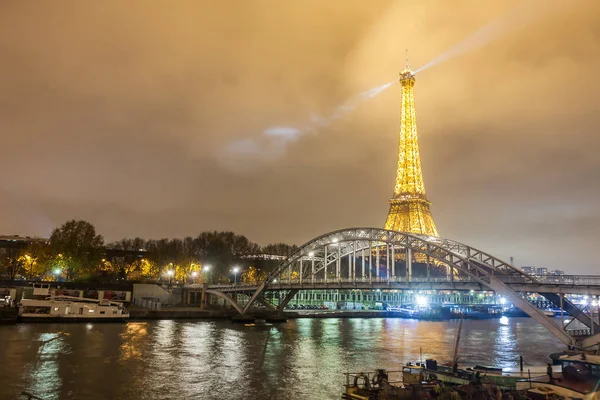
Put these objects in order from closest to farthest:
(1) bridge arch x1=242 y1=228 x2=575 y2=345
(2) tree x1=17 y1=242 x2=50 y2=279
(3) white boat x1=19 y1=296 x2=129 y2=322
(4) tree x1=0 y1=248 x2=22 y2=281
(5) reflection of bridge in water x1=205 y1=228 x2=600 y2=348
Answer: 1. (5) reflection of bridge in water x1=205 y1=228 x2=600 y2=348
2. (1) bridge arch x1=242 y1=228 x2=575 y2=345
3. (3) white boat x1=19 y1=296 x2=129 y2=322
4. (2) tree x1=17 y1=242 x2=50 y2=279
5. (4) tree x1=0 y1=248 x2=22 y2=281

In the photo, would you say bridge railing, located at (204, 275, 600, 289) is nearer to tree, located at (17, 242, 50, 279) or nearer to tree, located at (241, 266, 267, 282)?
tree, located at (241, 266, 267, 282)

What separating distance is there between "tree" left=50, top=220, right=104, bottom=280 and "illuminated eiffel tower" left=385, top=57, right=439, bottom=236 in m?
62.1

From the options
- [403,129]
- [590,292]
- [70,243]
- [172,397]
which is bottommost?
[172,397]

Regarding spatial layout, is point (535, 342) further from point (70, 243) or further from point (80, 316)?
point (70, 243)

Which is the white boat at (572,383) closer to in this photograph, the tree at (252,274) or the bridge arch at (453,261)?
the bridge arch at (453,261)

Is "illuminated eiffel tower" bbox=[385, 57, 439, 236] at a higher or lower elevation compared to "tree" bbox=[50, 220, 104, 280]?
higher

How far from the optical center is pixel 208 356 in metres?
39.4

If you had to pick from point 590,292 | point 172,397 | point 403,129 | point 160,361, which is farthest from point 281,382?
point 403,129

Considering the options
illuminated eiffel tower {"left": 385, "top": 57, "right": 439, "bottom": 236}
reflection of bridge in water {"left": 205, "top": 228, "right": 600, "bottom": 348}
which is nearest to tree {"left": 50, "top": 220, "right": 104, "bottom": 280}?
reflection of bridge in water {"left": 205, "top": 228, "right": 600, "bottom": 348}

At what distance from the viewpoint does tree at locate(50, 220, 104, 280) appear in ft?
276

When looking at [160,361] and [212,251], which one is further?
[212,251]

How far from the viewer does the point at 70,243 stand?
85188 millimetres

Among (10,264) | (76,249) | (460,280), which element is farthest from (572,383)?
(10,264)

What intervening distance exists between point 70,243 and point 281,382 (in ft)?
221
